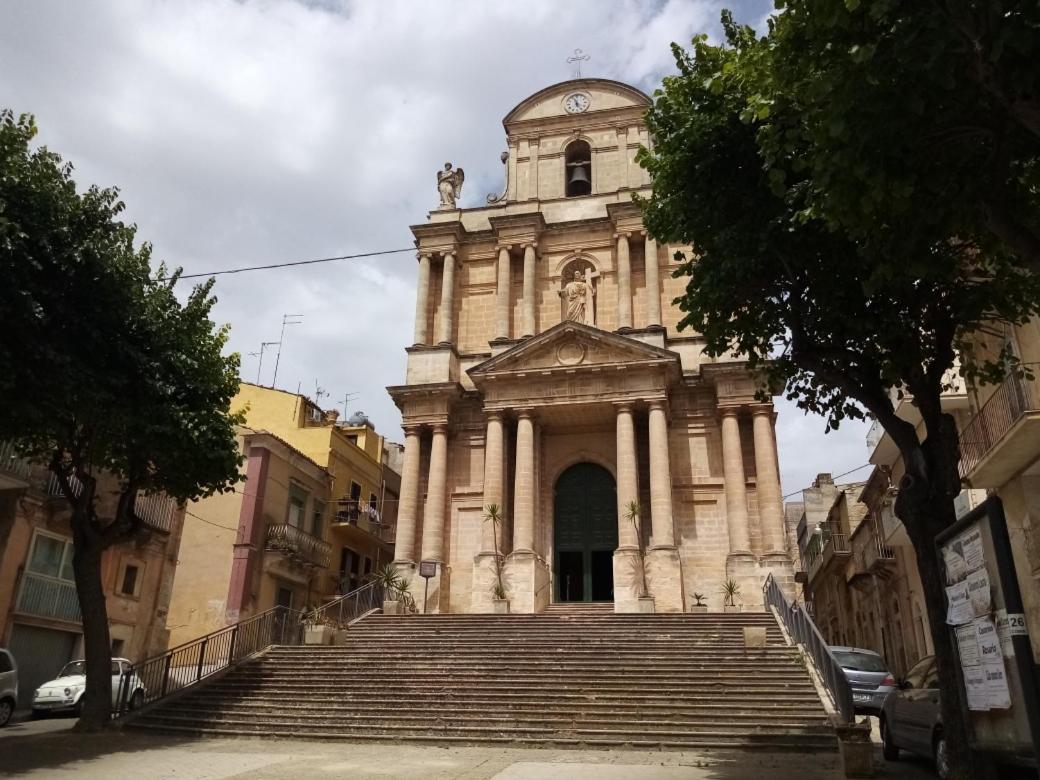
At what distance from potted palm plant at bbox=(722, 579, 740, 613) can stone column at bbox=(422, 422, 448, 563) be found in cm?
814

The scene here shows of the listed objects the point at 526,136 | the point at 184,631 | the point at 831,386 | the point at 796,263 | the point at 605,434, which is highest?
the point at 526,136

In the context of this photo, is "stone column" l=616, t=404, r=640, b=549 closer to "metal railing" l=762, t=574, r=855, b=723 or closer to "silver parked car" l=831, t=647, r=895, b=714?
"metal railing" l=762, t=574, r=855, b=723

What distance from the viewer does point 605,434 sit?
26000mm

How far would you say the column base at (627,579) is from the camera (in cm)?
2114

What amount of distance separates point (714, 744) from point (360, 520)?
2266 cm

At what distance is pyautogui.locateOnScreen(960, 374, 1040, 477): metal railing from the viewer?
44.5 feet

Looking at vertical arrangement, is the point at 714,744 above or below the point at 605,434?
below

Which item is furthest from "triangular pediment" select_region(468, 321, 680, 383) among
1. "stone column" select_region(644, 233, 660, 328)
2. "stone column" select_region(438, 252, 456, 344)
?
"stone column" select_region(438, 252, 456, 344)

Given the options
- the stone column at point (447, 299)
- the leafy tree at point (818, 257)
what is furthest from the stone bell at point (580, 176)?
the leafy tree at point (818, 257)

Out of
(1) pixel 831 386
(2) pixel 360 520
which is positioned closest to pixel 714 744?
(1) pixel 831 386

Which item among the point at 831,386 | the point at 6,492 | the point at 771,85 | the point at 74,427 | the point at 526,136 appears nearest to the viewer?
the point at 771,85

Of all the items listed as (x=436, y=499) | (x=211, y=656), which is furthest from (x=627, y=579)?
(x=211, y=656)

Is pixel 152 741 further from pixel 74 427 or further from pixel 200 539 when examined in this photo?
pixel 200 539

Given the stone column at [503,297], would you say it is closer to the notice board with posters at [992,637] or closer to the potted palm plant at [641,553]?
the potted palm plant at [641,553]
